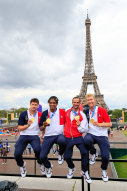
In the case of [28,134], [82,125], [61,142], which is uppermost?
[82,125]

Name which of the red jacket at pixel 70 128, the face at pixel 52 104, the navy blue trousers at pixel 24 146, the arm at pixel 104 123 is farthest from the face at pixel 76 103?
the navy blue trousers at pixel 24 146

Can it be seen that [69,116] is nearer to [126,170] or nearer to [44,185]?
[44,185]

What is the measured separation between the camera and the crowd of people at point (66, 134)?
3.12 meters

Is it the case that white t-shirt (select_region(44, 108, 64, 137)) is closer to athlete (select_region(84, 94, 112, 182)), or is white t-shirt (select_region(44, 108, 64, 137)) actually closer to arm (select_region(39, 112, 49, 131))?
arm (select_region(39, 112, 49, 131))

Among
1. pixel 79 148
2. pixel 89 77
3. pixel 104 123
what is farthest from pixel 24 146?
pixel 89 77

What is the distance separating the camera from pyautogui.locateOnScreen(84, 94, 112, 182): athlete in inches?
122

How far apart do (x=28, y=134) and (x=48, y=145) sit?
0.57 m

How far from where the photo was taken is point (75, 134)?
10.6 feet

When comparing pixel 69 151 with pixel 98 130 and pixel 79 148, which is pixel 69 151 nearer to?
pixel 79 148

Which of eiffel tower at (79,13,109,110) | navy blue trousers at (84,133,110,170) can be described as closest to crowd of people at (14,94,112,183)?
navy blue trousers at (84,133,110,170)

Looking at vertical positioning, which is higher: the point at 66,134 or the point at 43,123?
the point at 43,123

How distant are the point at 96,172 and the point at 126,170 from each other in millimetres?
4563

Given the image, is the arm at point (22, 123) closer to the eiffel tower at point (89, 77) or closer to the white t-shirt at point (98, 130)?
the white t-shirt at point (98, 130)

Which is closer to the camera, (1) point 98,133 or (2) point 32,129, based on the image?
(1) point 98,133
